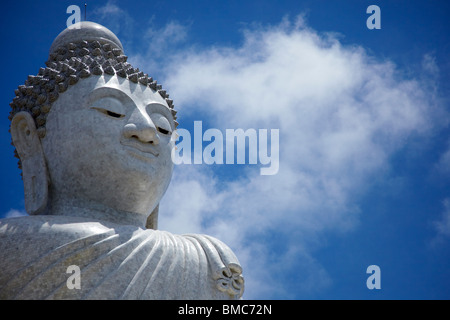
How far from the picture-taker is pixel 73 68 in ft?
29.1

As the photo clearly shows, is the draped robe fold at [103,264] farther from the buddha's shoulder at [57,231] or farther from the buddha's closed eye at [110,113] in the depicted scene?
the buddha's closed eye at [110,113]

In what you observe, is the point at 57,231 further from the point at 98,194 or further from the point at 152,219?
the point at 152,219

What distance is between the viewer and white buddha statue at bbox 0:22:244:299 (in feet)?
23.5

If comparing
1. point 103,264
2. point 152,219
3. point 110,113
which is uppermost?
point 110,113

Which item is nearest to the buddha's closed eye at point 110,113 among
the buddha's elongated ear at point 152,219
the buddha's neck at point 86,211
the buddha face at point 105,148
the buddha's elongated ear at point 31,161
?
the buddha face at point 105,148

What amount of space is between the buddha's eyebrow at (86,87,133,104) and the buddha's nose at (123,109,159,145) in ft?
0.79

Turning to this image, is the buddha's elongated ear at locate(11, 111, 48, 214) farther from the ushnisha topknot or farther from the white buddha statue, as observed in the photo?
the ushnisha topknot

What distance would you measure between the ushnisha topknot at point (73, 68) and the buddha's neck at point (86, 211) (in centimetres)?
95

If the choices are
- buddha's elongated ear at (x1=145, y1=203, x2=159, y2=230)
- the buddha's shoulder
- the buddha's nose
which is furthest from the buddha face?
buddha's elongated ear at (x1=145, y1=203, x2=159, y2=230)

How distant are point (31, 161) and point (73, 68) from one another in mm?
1342

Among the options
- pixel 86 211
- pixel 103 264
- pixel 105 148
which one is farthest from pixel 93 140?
pixel 103 264

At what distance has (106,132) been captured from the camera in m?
8.22
